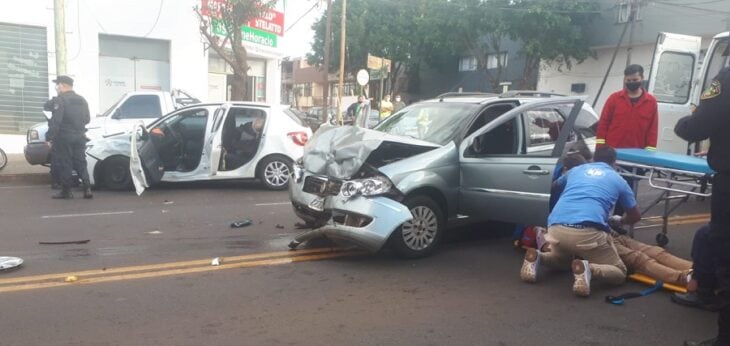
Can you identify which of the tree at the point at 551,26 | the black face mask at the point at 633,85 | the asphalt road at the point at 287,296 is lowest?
the asphalt road at the point at 287,296

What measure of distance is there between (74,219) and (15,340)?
427 cm

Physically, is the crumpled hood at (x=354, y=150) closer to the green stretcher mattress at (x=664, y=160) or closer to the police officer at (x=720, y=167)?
the green stretcher mattress at (x=664, y=160)

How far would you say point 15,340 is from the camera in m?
3.84

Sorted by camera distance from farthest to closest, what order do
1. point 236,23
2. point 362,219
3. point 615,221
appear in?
point 236,23
point 362,219
point 615,221

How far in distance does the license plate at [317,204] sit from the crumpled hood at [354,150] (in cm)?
28

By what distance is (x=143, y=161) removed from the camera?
955 centimetres

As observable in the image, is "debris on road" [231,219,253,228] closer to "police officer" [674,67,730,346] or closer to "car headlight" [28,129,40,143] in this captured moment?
"police officer" [674,67,730,346]

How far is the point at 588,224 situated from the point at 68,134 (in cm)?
789

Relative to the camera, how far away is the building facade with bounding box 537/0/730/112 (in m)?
24.7

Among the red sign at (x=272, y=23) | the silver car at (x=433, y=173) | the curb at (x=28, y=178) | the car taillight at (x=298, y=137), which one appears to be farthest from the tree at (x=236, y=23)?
the silver car at (x=433, y=173)

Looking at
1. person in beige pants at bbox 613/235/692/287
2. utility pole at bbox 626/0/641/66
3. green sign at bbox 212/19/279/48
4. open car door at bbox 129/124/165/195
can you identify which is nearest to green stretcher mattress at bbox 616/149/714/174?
person in beige pants at bbox 613/235/692/287

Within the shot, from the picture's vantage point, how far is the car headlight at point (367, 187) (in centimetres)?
560

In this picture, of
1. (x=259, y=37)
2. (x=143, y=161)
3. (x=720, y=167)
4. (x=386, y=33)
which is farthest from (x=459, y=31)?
(x=720, y=167)

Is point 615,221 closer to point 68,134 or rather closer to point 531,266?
point 531,266
